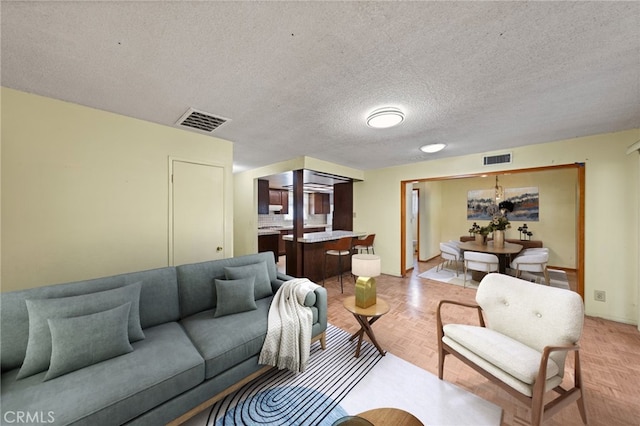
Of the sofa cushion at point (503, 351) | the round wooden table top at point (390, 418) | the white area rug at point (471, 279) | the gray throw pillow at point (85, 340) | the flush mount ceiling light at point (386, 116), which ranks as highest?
the flush mount ceiling light at point (386, 116)

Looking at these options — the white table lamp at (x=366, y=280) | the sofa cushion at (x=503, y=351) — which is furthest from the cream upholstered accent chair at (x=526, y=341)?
the white table lamp at (x=366, y=280)

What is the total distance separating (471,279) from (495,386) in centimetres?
322

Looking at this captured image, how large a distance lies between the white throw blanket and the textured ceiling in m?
1.89

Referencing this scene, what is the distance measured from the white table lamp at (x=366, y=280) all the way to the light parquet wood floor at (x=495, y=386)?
59 centimetres

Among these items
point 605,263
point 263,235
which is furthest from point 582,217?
point 263,235

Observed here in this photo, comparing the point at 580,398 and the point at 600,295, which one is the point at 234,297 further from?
the point at 600,295

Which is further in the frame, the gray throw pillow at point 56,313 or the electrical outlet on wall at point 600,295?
the electrical outlet on wall at point 600,295

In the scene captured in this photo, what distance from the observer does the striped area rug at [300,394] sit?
1482 mm

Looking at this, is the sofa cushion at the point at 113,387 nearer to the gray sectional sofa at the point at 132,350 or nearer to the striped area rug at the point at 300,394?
the gray sectional sofa at the point at 132,350

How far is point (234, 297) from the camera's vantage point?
199 centimetres

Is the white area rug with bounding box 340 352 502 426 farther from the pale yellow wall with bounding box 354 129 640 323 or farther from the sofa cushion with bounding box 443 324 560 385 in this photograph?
the pale yellow wall with bounding box 354 129 640 323

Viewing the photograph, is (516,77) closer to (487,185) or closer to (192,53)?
(192,53)

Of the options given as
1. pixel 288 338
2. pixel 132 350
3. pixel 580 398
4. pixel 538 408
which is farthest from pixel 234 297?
pixel 580 398

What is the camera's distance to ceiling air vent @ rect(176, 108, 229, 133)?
89.7 inches
